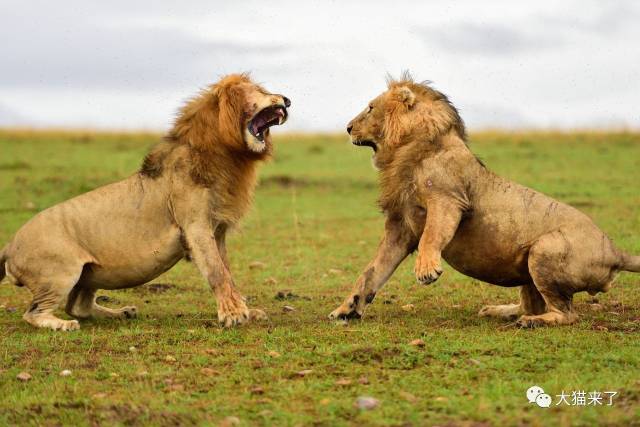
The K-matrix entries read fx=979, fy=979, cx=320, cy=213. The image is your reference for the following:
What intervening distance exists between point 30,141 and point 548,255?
74.9 ft

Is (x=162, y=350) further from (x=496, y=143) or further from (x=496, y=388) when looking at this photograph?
(x=496, y=143)

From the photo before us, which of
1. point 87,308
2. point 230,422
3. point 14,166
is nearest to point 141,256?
point 87,308

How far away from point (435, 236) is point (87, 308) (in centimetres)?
307

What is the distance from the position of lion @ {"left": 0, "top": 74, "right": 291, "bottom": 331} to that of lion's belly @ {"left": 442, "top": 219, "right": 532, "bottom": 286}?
1.62 m

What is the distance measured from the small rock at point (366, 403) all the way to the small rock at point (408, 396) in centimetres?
17

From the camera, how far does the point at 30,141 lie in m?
27.5

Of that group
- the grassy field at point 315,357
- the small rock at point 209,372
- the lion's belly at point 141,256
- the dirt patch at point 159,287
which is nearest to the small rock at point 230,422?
the grassy field at point 315,357

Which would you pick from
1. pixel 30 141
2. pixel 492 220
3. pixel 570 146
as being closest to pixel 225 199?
pixel 492 220

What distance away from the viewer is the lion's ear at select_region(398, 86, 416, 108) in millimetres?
7672

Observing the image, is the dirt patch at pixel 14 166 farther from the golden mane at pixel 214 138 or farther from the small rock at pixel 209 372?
the small rock at pixel 209 372

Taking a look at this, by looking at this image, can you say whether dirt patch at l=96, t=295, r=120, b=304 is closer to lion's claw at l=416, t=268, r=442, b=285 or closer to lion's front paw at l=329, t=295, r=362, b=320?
lion's front paw at l=329, t=295, r=362, b=320

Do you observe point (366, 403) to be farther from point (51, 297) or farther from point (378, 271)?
point (51, 297)

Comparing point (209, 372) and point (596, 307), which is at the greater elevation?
point (596, 307)

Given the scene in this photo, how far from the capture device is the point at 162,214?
770 centimetres
